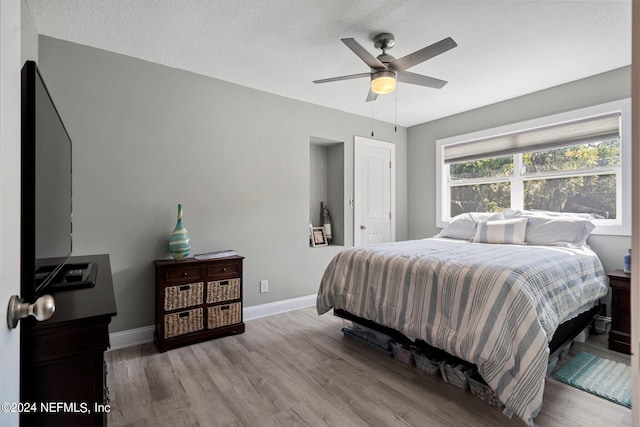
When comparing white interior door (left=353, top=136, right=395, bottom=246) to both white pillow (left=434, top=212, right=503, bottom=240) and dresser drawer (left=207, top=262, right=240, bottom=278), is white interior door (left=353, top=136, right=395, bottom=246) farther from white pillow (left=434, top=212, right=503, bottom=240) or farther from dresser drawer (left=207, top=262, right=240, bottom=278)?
dresser drawer (left=207, top=262, right=240, bottom=278)

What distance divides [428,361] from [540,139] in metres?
2.91

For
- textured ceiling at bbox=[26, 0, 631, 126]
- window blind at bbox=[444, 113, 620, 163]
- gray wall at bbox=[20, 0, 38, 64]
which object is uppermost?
textured ceiling at bbox=[26, 0, 631, 126]

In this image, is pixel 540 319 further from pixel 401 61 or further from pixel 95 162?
pixel 95 162

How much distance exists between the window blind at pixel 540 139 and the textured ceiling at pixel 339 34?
0.48m

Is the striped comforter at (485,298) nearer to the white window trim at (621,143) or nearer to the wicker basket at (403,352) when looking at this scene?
the wicker basket at (403,352)

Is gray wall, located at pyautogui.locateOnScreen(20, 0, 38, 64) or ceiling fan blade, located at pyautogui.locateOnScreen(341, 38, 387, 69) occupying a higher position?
gray wall, located at pyautogui.locateOnScreen(20, 0, 38, 64)

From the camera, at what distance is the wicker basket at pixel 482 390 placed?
186 centimetres

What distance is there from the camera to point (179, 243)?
274 cm

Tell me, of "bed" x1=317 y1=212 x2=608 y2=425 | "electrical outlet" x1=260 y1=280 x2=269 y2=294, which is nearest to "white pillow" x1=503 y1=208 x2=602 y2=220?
"bed" x1=317 y1=212 x2=608 y2=425

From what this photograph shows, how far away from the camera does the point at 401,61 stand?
2230 millimetres

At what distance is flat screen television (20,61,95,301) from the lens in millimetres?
1022

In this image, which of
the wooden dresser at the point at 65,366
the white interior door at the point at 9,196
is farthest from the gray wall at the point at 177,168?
the white interior door at the point at 9,196

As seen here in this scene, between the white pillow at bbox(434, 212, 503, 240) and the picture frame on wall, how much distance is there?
1514 millimetres

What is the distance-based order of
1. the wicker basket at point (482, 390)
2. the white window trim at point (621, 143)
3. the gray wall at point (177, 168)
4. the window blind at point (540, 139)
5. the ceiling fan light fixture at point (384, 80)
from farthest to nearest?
the window blind at point (540, 139), the white window trim at point (621, 143), the gray wall at point (177, 168), the ceiling fan light fixture at point (384, 80), the wicker basket at point (482, 390)
